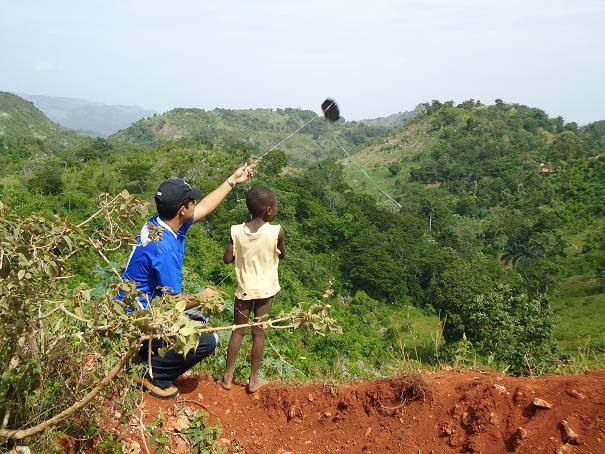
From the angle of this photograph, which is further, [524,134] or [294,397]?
[524,134]

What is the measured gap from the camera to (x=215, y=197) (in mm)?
3410

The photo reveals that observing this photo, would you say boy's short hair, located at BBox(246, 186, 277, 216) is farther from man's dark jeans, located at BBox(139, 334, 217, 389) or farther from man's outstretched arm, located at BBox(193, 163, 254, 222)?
man's dark jeans, located at BBox(139, 334, 217, 389)

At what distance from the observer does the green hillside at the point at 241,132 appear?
343ft

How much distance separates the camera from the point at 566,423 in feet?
7.94

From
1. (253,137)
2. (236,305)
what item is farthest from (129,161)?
(253,137)

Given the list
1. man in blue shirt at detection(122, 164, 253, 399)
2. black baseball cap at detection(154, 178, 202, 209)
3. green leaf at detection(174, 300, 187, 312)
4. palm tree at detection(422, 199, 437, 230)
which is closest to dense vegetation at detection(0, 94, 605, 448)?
palm tree at detection(422, 199, 437, 230)

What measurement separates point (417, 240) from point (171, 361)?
3715 centimetres

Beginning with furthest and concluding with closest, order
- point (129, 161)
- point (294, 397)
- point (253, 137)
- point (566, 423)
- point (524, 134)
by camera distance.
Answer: point (253, 137)
point (524, 134)
point (129, 161)
point (294, 397)
point (566, 423)

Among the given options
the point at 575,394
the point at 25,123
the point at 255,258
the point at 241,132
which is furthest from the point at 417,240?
the point at 25,123

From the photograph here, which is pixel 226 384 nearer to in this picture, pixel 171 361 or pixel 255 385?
pixel 255 385

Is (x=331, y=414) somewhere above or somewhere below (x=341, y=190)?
above

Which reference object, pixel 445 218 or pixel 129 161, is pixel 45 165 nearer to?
pixel 129 161

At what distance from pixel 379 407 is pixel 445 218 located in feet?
149

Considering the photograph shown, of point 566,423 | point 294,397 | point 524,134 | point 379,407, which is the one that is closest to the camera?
point 566,423
